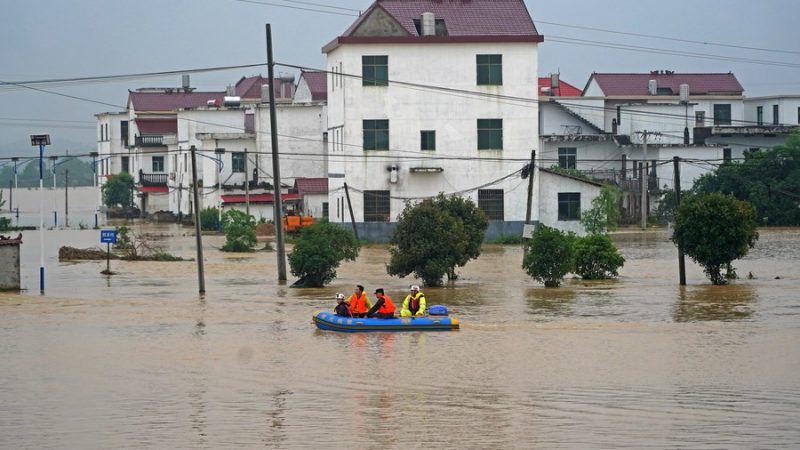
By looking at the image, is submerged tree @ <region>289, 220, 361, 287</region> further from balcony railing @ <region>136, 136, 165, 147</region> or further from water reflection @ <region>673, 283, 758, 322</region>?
balcony railing @ <region>136, 136, 165, 147</region>

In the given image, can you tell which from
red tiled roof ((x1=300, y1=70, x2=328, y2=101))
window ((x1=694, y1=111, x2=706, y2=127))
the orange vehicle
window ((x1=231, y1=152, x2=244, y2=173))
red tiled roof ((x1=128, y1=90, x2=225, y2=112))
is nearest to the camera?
the orange vehicle

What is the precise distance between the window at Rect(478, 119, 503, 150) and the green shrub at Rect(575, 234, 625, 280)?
19847 millimetres

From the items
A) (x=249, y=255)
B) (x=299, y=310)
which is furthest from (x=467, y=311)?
(x=249, y=255)

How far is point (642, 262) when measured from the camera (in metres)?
50.8

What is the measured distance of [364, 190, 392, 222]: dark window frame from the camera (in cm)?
6384

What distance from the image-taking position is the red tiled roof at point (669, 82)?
95.0 metres

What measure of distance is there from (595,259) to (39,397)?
25198mm

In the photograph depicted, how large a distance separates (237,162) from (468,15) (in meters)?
25.5

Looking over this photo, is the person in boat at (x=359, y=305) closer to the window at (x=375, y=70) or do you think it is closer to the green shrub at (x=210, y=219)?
the window at (x=375, y=70)

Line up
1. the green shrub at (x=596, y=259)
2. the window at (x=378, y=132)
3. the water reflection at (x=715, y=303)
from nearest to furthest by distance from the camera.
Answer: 1. the water reflection at (x=715, y=303)
2. the green shrub at (x=596, y=259)
3. the window at (x=378, y=132)

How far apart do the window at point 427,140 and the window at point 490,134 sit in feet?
7.35

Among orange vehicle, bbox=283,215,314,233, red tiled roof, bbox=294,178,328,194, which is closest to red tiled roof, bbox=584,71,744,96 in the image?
red tiled roof, bbox=294,178,328,194

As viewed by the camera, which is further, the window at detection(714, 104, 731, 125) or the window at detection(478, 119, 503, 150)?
the window at detection(714, 104, 731, 125)

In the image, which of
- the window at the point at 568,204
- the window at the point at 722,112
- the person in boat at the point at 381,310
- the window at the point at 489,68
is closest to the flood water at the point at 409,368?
the person in boat at the point at 381,310
